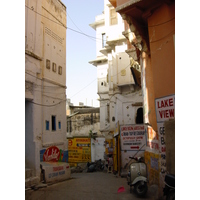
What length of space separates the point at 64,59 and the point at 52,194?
9.10 m

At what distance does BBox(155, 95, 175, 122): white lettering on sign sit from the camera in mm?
6184

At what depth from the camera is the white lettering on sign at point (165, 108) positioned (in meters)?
6.18

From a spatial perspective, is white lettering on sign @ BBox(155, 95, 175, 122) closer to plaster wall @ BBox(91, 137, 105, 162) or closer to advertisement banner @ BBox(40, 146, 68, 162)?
advertisement banner @ BBox(40, 146, 68, 162)

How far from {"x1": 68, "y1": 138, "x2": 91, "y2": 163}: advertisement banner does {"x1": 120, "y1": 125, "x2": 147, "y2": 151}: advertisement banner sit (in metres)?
12.5

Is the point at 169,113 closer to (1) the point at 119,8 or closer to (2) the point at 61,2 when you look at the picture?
(1) the point at 119,8

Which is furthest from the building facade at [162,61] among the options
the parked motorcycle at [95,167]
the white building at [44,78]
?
the parked motorcycle at [95,167]

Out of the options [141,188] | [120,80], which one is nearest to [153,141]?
[141,188]

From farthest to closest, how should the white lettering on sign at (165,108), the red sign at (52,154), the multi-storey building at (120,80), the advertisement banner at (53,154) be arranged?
the multi-storey building at (120,80), the red sign at (52,154), the advertisement banner at (53,154), the white lettering on sign at (165,108)

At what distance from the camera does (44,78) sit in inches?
510

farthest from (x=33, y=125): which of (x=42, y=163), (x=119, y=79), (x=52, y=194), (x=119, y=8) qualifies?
(x=119, y=79)

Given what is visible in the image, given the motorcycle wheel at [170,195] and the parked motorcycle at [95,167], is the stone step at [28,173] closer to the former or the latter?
the motorcycle wheel at [170,195]

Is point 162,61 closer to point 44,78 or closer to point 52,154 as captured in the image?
point 44,78

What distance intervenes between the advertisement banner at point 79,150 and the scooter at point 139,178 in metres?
17.6

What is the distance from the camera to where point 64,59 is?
1577 cm
